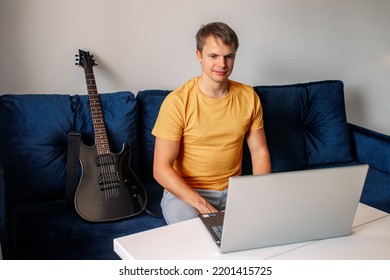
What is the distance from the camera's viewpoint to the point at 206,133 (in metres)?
2.13

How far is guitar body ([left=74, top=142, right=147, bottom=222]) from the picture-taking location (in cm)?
220

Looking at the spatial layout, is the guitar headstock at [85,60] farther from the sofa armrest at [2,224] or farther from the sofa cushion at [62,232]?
the sofa armrest at [2,224]

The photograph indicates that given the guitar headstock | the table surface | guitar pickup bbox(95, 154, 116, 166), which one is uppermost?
the guitar headstock

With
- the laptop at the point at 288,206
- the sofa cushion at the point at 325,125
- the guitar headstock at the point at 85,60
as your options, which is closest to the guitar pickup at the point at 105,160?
the guitar headstock at the point at 85,60

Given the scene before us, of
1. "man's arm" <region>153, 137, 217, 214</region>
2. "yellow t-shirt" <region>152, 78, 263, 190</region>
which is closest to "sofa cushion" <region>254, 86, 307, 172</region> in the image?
"yellow t-shirt" <region>152, 78, 263, 190</region>

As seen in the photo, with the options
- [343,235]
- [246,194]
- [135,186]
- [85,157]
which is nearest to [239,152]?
[135,186]

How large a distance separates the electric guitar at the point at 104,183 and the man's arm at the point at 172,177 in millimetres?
230

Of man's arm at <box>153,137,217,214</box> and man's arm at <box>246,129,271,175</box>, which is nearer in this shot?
man's arm at <box>153,137,217,214</box>

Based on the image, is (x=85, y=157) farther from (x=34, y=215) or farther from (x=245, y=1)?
(x=245, y=1)

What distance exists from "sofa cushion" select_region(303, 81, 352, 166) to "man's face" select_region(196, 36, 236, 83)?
35.4 inches

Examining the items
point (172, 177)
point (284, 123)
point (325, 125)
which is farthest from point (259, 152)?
point (325, 125)

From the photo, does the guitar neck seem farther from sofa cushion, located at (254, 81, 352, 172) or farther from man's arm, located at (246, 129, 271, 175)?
sofa cushion, located at (254, 81, 352, 172)

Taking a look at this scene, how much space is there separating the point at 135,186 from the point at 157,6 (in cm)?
94

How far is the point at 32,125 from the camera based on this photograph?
226 centimetres
